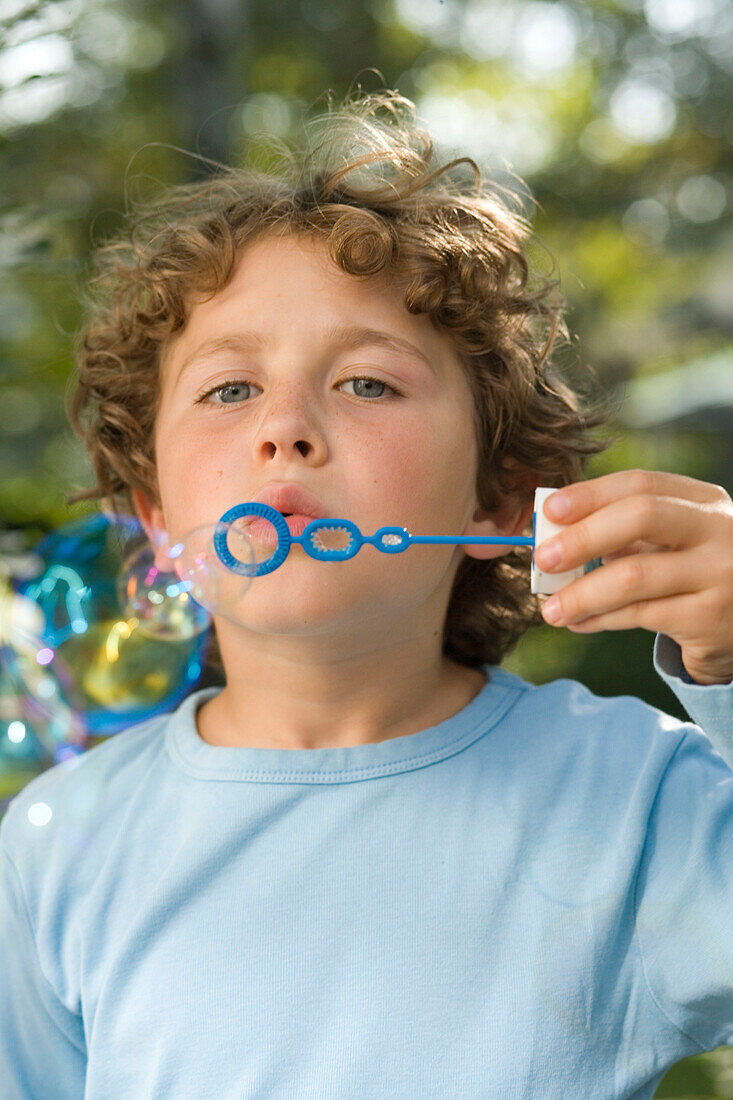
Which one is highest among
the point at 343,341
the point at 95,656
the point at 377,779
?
the point at 343,341

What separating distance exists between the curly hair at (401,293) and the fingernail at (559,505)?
39 centimetres

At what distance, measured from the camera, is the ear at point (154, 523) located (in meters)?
1.32

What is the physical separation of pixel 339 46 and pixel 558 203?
1.23 meters

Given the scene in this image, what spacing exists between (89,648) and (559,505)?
2.32ft

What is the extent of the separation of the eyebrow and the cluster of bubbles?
25 centimetres

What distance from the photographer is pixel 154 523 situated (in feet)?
4.91

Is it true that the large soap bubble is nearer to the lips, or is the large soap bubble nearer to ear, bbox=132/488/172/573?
ear, bbox=132/488/172/573

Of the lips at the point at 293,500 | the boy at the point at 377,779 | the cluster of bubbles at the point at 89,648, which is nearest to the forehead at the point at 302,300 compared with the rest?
the boy at the point at 377,779

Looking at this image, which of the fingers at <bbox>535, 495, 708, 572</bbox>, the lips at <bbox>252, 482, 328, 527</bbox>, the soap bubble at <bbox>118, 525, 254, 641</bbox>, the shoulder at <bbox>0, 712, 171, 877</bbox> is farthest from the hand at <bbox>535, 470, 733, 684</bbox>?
the shoulder at <bbox>0, 712, 171, 877</bbox>

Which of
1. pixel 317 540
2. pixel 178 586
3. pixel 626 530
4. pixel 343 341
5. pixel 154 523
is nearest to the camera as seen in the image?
pixel 626 530

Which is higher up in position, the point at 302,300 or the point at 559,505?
the point at 302,300

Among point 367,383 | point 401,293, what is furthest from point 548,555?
point 401,293

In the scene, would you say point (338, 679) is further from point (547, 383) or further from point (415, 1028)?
point (547, 383)

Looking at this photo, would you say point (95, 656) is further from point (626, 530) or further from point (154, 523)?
point (626, 530)
